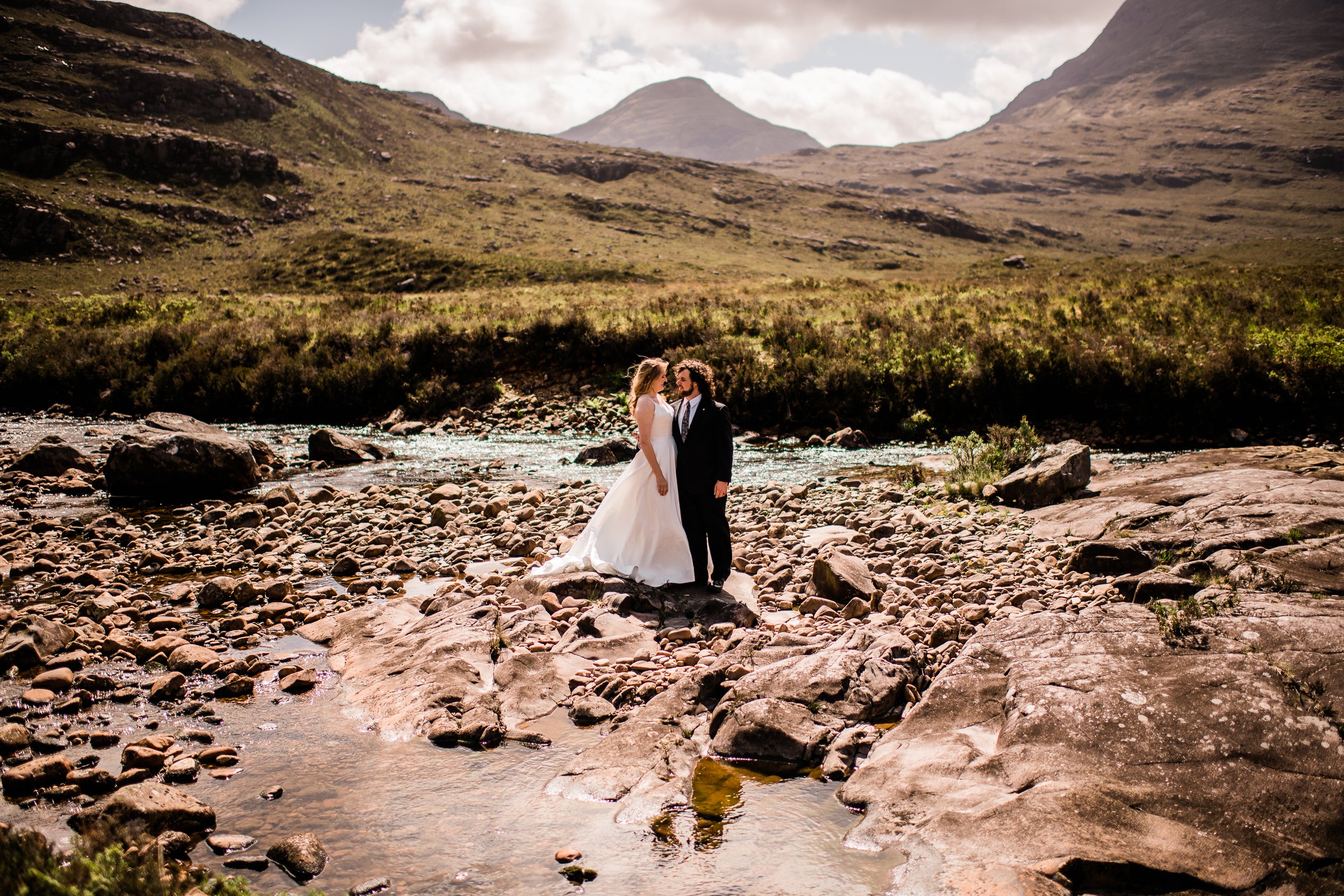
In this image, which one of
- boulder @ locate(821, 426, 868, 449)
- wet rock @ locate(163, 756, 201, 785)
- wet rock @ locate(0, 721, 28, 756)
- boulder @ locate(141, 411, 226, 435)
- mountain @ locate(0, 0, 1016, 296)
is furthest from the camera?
mountain @ locate(0, 0, 1016, 296)

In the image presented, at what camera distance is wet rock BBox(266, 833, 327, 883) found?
484cm

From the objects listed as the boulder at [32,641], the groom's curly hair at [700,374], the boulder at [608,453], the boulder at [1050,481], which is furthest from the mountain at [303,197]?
the boulder at [32,641]

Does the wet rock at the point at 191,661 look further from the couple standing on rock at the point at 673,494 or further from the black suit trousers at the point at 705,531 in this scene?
the black suit trousers at the point at 705,531

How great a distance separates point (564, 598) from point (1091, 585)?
6.20 meters

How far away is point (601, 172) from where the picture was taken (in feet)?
456

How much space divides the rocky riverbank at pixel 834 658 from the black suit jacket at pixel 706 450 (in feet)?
4.69

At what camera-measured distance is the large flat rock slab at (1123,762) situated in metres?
4.38

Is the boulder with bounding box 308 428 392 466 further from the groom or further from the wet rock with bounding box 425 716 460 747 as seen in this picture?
the wet rock with bounding box 425 716 460 747

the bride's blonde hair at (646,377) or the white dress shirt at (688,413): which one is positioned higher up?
the bride's blonde hair at (646,377)

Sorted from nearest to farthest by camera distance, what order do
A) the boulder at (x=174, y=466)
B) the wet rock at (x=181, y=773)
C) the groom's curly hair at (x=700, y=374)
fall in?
the wet rock at (x=181, y=773) < the groom's curly hair at (x=700, y=374) < the boulder at (x=174, y=466)

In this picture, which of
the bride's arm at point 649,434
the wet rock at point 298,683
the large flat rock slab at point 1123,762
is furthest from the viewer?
the bride's arm at point 649,434


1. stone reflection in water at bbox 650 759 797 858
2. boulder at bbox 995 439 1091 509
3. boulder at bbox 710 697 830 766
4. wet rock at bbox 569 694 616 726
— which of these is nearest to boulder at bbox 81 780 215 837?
wet rock at bbox 569 694 616 726

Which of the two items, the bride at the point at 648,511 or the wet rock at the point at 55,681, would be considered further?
the bride at the point at 648,511

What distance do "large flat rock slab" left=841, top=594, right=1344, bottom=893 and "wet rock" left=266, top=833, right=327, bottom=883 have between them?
3.52 m
